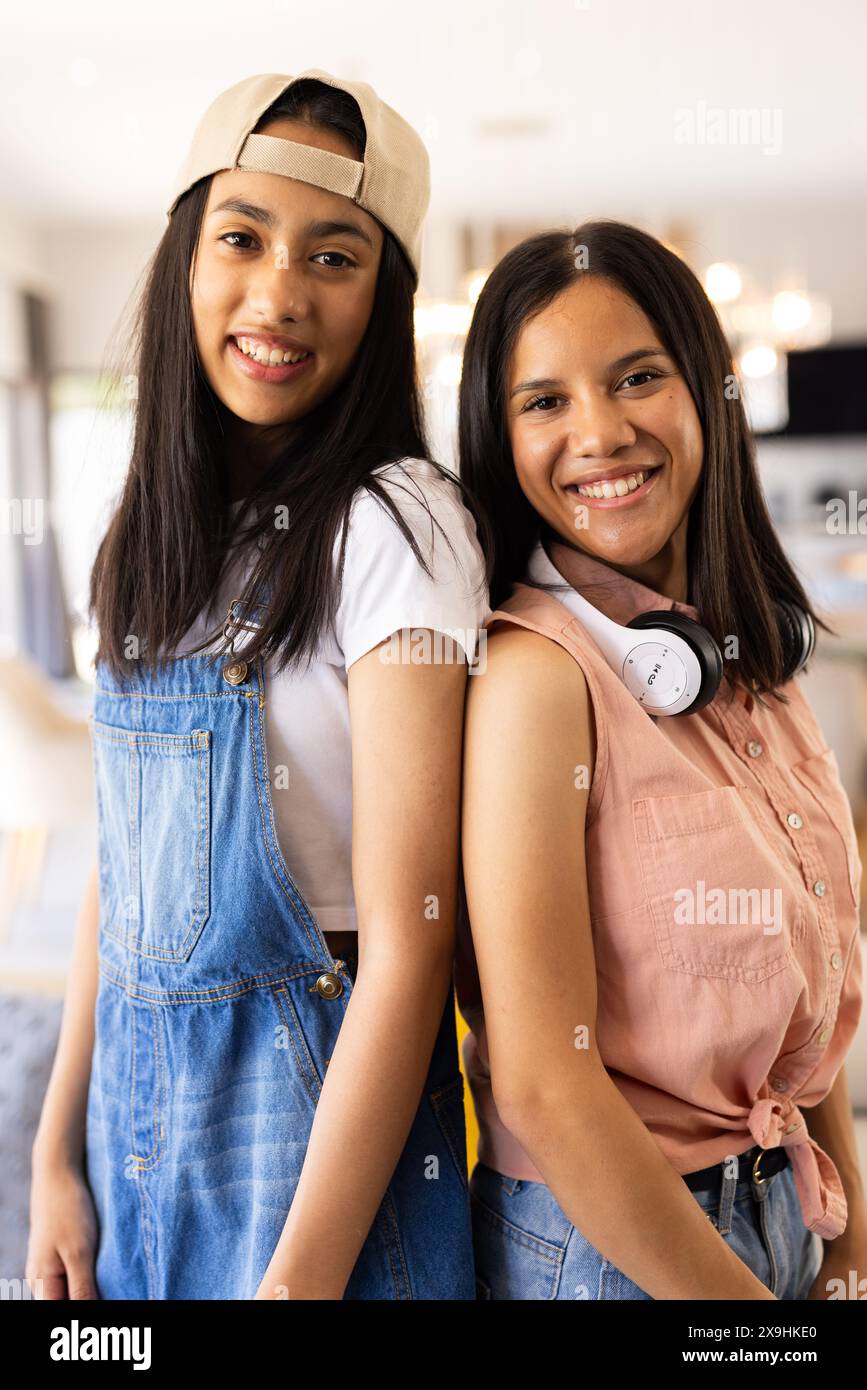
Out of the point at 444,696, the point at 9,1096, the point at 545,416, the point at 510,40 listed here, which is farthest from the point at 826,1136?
the point at 510,40

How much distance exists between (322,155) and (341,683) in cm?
44

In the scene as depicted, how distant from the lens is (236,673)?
929mm

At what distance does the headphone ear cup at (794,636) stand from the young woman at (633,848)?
10 mm

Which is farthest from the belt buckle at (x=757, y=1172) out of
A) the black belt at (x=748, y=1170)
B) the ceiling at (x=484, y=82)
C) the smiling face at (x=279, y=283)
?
the ceiling at (x=484, y=82)

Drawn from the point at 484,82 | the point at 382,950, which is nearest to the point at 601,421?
the point at 382,950

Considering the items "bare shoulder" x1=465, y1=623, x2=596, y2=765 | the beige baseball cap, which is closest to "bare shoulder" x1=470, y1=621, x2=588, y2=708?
"bare shoulder" x1=465, y1=623, x2=596, y2=765

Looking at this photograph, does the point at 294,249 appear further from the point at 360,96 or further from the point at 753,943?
the point at 753,943

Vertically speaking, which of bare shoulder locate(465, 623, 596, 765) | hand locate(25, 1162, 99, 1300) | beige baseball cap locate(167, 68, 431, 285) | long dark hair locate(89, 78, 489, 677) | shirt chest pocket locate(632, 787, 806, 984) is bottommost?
hand locate(25, 1162, 99, 1300)

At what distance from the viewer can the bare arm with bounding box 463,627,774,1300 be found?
33.2 inches

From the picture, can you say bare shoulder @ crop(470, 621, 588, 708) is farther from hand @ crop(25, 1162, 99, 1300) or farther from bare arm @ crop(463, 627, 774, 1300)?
hand @ crop(25, 1162, 99, 1300)

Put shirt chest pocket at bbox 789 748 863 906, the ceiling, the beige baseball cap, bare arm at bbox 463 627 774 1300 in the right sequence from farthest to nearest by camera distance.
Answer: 1. the ceiling
2. shirt chest pocket at bbox 789 748 863 906
3. the beige baseball cap
4. bare arm at bbox 463 627 774 1300

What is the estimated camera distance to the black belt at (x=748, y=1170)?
3.10 ft

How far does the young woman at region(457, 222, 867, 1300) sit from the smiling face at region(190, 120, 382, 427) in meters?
0.13

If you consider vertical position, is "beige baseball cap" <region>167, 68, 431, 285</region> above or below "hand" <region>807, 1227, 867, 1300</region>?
above
